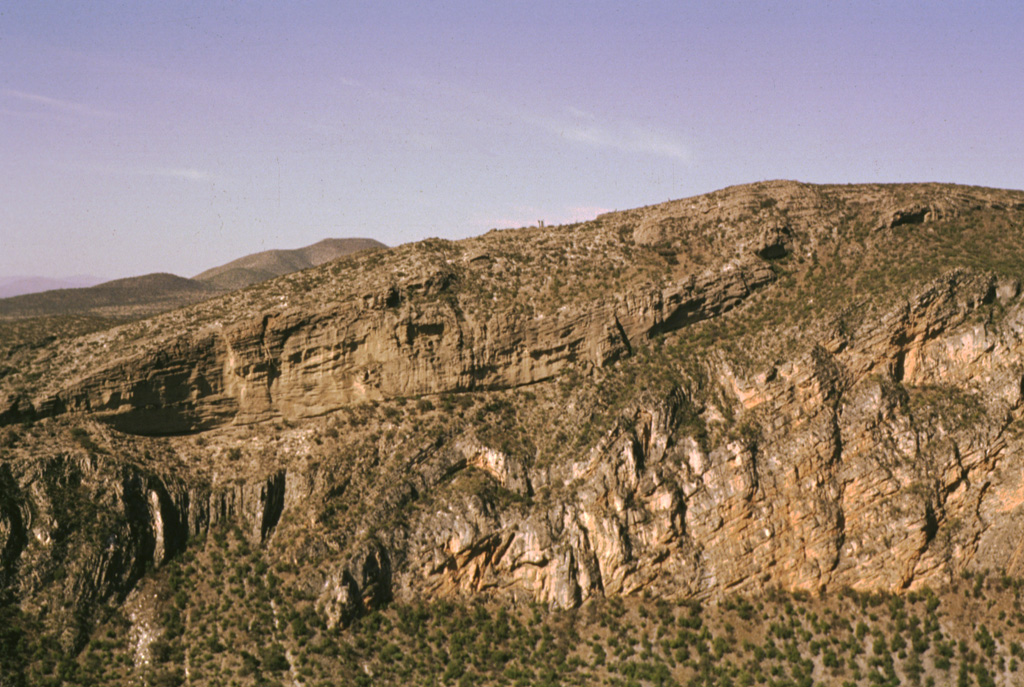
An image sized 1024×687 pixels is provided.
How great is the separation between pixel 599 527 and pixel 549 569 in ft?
12.1

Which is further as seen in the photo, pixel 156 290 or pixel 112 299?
pixel 156 290

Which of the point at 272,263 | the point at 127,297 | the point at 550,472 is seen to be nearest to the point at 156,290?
the point at 127,297

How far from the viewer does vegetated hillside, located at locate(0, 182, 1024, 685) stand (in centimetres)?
3856

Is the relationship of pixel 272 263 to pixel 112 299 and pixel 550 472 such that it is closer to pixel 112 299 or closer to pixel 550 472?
pixel 112 299

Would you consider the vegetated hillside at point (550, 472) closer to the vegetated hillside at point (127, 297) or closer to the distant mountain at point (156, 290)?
the vegetated hillside at point (127, 297)

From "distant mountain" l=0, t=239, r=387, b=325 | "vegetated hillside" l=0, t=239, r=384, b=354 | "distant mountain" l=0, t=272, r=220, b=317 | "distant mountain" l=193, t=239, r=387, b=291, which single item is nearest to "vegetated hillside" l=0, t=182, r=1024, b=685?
"vegetated hillside" l=0, t=239, r=384, b=354

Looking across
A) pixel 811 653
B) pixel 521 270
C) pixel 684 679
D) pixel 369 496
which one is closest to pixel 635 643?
pixel 684 679

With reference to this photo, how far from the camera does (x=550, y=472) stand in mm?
44344

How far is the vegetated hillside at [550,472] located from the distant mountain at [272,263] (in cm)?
9491

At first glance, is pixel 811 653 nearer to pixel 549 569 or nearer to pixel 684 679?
pixel 684 679

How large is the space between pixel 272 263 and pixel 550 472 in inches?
5364

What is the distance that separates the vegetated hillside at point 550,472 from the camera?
127ft

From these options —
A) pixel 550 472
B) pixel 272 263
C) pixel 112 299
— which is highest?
pixel 272 263

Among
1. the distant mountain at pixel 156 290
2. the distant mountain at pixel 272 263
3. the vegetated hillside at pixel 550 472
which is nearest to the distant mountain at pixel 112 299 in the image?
the distant mountain at pixel 156 290
